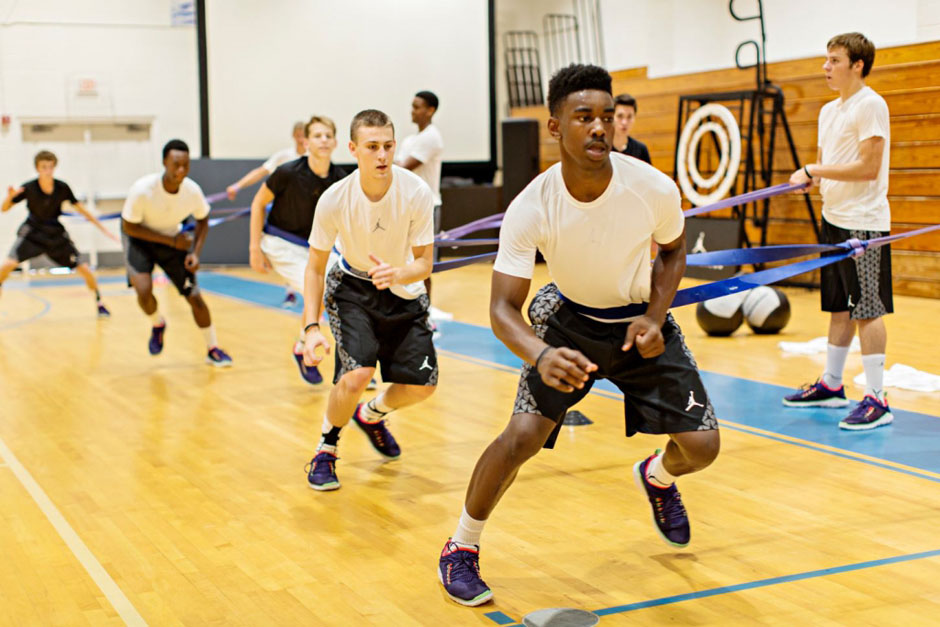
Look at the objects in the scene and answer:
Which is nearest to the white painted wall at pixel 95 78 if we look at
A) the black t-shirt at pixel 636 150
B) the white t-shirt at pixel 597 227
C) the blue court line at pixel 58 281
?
the blue court line at pixel 58 281

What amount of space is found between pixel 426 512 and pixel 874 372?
2.68 meters

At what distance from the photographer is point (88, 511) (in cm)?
459

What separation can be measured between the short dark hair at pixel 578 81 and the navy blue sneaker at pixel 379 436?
2430 mm

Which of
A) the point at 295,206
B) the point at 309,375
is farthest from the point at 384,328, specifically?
the point at 309,375

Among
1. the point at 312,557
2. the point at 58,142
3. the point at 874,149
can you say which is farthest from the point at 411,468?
the point at 58,142

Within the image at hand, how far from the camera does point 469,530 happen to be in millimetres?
3523

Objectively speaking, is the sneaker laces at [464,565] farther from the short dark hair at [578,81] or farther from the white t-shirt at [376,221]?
the white t-shirt at [376,221]

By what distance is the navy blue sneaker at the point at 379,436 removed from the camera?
532cm

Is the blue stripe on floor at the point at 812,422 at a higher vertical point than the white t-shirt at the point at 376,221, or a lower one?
lower

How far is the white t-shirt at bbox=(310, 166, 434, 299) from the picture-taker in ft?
15.4

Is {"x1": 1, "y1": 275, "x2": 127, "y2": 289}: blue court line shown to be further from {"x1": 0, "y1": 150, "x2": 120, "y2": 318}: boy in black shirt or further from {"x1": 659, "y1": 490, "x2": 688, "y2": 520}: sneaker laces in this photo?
{"x1": 659, "y1": 490, "x2": 688, "y2": 520}: sneaker laces

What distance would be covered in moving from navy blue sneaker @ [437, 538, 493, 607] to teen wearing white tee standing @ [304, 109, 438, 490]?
1.31 m

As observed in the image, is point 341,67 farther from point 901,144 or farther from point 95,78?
point 901,144

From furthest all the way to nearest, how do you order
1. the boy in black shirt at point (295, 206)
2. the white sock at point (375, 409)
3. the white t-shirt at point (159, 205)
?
the white t-shirt at point (159, 205), the boy in black shirt at point (295, 206), the white sock at point (375, 409)
